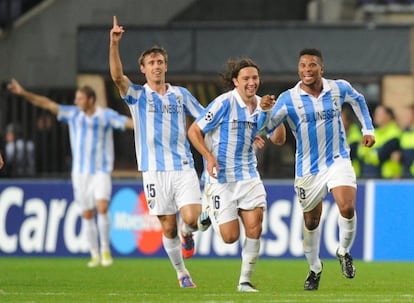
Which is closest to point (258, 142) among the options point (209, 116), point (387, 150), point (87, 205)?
point (209, 116)

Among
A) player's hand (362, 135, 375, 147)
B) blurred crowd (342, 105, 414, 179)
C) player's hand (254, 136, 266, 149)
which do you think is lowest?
blurred crowd (342, 105, 414, 179)

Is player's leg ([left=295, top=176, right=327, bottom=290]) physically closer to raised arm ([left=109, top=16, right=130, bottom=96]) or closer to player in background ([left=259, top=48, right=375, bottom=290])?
player in background ([left=259, top=48, right=375, bottom=290])

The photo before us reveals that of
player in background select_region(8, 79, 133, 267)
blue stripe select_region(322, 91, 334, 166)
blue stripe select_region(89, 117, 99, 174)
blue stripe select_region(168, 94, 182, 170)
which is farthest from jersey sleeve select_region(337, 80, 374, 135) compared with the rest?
blue stripe select_region(89, 117, 99, 174)

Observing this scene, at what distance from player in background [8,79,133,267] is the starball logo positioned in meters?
1.46

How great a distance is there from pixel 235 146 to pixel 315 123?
0.83m

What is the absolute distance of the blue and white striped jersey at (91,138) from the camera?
20672mm

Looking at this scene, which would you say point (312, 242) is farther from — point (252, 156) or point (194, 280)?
point (194, 280)

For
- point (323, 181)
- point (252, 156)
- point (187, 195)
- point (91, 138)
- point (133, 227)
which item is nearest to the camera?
point (323, 181)

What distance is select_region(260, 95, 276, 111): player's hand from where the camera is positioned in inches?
558

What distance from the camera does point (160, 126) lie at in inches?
611

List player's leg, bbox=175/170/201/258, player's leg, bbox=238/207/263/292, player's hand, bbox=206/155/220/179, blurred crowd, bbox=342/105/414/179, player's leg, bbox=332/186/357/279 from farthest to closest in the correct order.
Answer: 1. blurred crowd, bbox=342/105/414/179
2. player's leg, bbox=175/170/201/258
3. player's leg, bbox=238/207/263/292
4. player's leg, bbox=332/186/357/279
5. player's hand, bbox=206/155/220/179

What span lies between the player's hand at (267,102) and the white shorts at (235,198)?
87 cm

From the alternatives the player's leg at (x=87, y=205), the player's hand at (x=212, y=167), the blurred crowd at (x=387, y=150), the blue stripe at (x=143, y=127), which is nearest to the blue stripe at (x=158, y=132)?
the blue stripe at (x=143, y=127)

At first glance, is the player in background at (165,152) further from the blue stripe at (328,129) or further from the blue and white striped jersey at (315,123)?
the blue stripe at (328,129)
